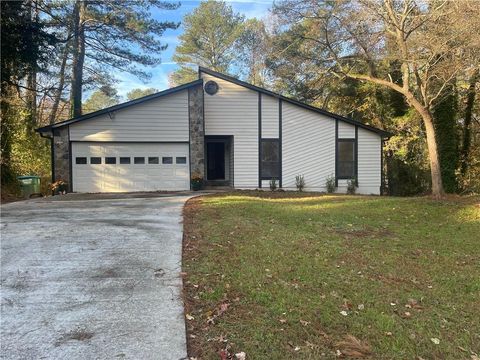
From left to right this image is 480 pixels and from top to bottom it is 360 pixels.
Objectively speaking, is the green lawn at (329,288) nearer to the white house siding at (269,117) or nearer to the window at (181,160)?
the window at (181,160)

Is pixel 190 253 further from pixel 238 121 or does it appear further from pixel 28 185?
pixel 28 185

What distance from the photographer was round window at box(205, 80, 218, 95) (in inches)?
656

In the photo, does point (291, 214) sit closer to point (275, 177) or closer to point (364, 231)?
point (364, 231)

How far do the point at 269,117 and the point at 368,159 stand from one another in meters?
4.77

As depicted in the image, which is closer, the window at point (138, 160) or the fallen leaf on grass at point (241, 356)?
Result: the fallen leaf on grass at point (241, 356)

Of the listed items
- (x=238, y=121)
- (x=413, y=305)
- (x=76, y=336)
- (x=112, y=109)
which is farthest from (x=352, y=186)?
(x=76, y=336)

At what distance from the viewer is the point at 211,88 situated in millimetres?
16688

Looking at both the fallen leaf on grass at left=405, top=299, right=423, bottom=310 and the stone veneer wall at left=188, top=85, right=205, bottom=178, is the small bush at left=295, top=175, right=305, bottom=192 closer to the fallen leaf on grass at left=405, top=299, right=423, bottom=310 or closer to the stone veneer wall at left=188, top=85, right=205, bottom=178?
the stone veneer wall at left=188, top=85, right=205, bottom=178

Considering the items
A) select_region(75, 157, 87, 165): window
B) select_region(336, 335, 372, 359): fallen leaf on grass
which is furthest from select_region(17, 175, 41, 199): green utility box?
select_region(336, 335, 372, 359): fallen leaf on grass

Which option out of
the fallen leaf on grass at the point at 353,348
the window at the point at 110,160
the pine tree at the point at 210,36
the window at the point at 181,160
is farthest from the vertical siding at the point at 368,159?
the pine tree at the point at 210,36

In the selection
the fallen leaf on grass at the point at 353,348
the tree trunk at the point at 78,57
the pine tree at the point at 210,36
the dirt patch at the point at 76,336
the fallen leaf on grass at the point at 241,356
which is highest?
the pine tree at the point at 210,36

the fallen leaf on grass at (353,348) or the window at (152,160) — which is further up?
the window at (152,160)

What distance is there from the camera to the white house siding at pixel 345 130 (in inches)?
688

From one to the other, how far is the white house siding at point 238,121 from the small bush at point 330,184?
3.08m
